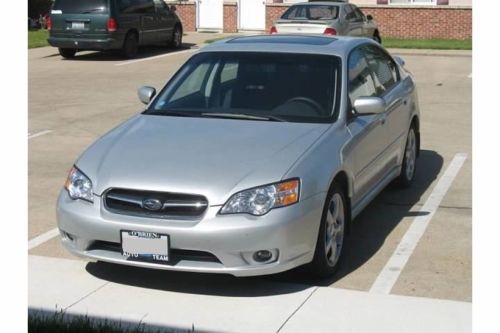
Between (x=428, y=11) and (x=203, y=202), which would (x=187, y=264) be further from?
(x=428, y=11)

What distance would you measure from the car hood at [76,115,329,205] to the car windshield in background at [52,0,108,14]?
14761mm

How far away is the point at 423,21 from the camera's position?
91.9ft

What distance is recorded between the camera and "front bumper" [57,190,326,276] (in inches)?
218

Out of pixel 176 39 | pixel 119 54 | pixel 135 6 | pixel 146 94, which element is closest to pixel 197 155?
pixel 146 94

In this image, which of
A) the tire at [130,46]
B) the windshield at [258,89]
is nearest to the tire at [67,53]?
the tire at [130,46]

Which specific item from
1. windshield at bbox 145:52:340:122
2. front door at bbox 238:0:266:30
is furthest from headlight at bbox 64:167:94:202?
front door at bbox 238:0:266:30

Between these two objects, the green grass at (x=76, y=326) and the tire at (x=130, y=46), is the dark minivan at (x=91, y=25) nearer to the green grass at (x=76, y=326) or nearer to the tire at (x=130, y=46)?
the tire at (x=130, y=46)

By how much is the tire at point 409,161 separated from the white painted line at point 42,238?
3.26 metres

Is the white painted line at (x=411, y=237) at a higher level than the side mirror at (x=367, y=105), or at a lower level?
lower

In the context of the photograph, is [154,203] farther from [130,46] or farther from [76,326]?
[130,46]

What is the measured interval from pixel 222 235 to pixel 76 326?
1.03 meters

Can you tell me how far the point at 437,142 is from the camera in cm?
1105

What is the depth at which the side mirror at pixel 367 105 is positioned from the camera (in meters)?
6.75
